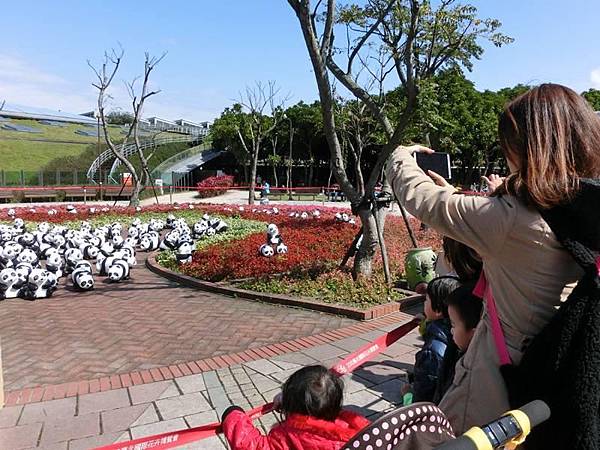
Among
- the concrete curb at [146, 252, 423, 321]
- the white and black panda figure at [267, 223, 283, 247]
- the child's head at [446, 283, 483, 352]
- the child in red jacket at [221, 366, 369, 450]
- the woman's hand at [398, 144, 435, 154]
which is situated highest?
the woman's hand at [398, 144, 435, 154]

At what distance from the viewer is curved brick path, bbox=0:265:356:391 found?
4.89 m

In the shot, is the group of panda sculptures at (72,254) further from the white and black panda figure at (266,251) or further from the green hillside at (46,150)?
the green hillside at (46,150)

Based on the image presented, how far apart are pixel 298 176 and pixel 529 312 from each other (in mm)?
48729

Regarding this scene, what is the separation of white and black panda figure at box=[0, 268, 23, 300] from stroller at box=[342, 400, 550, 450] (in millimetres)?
7443

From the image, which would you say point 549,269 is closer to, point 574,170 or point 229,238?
point 574,170

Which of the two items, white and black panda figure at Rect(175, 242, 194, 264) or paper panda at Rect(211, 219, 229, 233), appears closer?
white and black panda figure at Rect(175, 242, 194, 264)

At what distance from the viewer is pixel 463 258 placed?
212 centimetres

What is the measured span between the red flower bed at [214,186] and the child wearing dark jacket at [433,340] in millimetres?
33290

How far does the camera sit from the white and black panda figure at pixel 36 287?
24.2 feet

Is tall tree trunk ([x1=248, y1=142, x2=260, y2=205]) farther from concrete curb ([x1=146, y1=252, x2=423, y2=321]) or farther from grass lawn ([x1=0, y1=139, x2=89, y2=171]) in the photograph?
grass lawn ([x1=0, y1=139, x2=89, y2=171])

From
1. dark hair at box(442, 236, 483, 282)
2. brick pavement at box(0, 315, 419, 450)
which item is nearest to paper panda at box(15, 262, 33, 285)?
brick pavement at box(0, 315, 419, 450)

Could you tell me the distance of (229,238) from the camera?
40.5 feet

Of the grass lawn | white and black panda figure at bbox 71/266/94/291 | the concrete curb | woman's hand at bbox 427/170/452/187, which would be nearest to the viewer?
woman's hand at bbox 427/170/452/187

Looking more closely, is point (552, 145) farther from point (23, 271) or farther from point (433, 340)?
point (23, 271)
